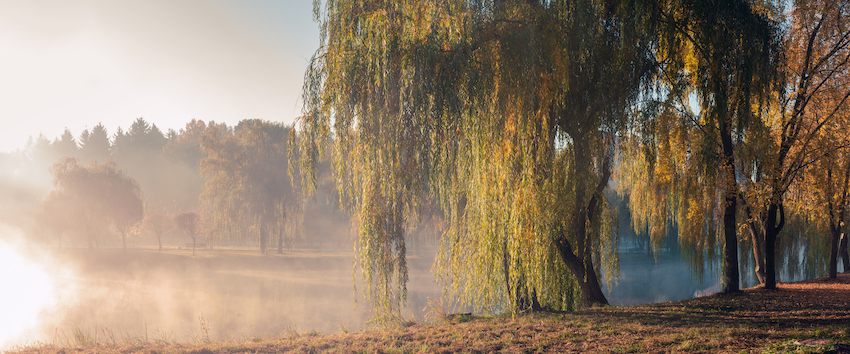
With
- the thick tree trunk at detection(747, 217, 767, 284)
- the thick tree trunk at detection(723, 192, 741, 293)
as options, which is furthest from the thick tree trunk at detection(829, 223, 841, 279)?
the thick tree trunk at detection(723, 192, 741, 293)

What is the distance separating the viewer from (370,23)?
6.93 metres

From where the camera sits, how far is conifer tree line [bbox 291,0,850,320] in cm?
712

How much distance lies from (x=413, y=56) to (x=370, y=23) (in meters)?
0.85

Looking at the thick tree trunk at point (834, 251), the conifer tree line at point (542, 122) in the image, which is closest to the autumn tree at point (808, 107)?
the conifer tree line at point (542, 122)

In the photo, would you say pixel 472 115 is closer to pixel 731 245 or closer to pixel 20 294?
pixel 731 245

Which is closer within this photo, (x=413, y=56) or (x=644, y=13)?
(x=413, y=56)

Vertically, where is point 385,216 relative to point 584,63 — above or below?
below

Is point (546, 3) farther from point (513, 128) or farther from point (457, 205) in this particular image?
point (457, 205)

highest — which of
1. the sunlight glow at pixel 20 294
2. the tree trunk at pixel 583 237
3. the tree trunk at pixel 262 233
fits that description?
the tree trunk at pixel 583 237

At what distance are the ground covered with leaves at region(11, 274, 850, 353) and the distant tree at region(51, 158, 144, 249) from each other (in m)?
29.7

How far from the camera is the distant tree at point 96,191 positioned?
31453 millimetres

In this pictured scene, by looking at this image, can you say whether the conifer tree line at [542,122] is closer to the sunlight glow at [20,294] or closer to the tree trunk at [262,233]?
the sunlight glow at [20,294]

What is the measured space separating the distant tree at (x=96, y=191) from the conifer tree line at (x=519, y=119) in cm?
3199

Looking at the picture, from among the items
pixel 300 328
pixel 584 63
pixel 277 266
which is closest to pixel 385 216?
pixel 584 63
